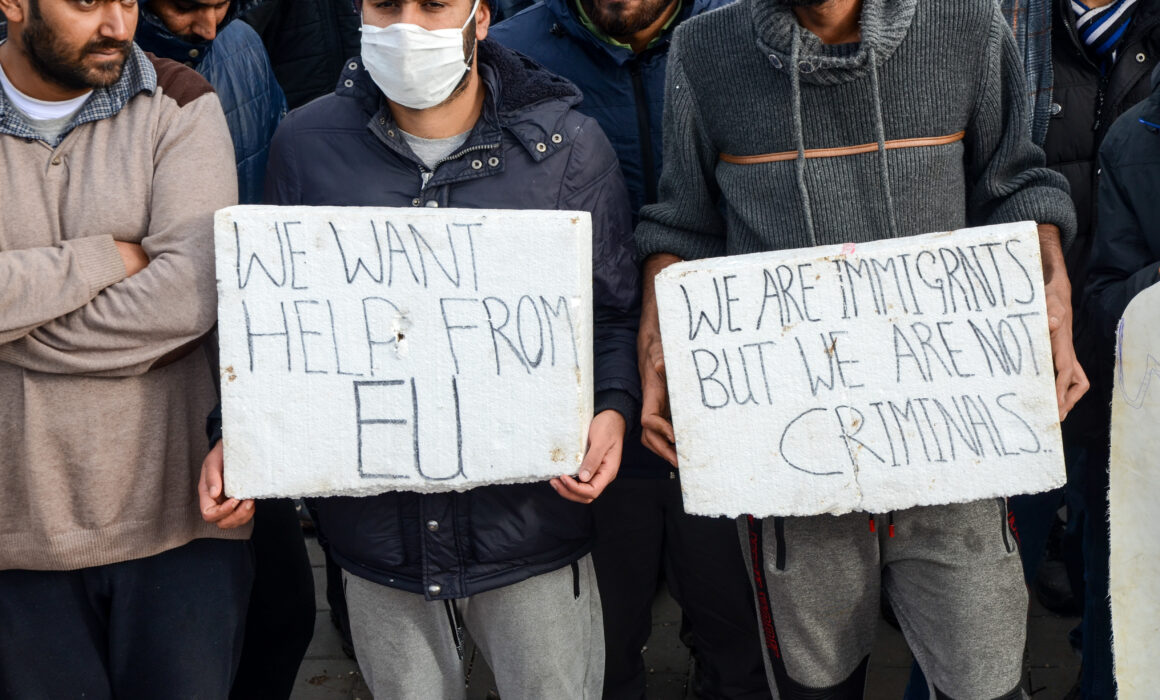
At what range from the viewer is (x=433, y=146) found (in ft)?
8.17

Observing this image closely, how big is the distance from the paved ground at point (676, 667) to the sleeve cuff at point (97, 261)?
1.67m

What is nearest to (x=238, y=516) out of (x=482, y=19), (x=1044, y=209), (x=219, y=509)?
(x=219, y=509)

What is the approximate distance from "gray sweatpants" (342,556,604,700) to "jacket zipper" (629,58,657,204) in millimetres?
1078

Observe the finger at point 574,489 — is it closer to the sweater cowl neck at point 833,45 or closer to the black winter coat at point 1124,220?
the sweater cowl neck at point 833,45

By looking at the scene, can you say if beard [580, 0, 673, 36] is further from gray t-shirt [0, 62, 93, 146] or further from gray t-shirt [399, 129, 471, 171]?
gray t-shirt [0, 62, 93, 146]

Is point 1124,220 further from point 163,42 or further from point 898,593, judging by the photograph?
point 163,42

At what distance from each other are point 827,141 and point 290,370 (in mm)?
1117

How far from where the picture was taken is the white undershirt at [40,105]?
94.7 inches

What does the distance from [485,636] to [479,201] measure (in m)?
0.92

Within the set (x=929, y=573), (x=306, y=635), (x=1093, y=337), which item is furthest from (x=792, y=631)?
(x=306, y=635)

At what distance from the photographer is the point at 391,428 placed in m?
2.25

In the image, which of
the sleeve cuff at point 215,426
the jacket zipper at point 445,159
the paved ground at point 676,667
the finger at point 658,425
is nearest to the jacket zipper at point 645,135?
the jacket zipper at point 445,159

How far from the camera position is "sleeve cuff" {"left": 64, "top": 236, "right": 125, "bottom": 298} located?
227cm

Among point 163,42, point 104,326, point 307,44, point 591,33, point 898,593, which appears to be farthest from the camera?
point 307,44
